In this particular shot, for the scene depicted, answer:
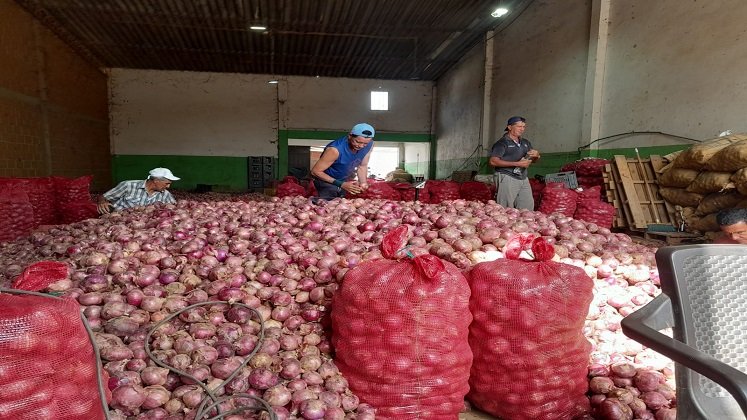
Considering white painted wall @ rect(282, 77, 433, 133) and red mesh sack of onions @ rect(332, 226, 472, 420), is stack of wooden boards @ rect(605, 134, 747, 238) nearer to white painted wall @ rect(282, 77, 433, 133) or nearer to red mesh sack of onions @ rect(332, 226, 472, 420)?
red mesh sack of onions @ rect(332, 226, 472, 420)

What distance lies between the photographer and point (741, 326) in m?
1.21

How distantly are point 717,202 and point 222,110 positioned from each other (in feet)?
48.8

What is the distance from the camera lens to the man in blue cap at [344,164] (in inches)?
164

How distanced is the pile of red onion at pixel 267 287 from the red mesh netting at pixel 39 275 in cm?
42

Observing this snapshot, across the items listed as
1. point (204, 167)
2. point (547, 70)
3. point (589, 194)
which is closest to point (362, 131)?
point (589, 194)

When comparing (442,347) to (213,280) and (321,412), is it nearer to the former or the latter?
(321,412)

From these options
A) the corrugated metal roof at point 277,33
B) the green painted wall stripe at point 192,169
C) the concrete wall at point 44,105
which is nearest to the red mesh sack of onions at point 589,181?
the corrugated metal roof at point 277,33

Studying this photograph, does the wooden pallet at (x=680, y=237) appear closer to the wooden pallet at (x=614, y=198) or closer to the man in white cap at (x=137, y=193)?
the wooden pallet at (x=614, y=198)

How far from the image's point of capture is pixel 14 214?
417 centimetres

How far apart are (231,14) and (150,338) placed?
1026cm

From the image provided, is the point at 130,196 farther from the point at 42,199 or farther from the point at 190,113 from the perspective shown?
the point at 190,113

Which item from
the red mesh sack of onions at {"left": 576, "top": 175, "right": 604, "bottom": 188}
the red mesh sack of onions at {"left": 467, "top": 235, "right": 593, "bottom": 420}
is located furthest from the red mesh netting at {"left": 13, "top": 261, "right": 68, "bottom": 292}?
the red mesh sack of onions at {"left": 576, "top": 175, "right": 604, "bottom": 188}

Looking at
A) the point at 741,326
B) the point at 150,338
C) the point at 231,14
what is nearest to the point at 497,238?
the point at 741,326

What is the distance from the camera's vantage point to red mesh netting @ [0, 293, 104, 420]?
3.43 feet
